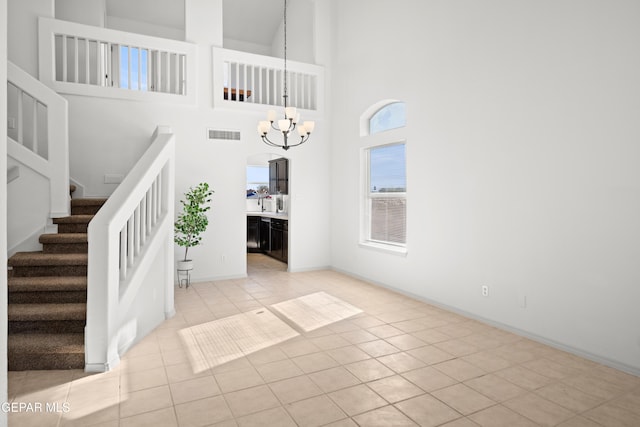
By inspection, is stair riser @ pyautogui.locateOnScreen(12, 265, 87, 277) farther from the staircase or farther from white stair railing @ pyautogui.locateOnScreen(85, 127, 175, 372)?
white stair railing @ pyautogui.locateOnScreen(85, 127, 175, 372)

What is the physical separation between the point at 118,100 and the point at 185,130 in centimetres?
100

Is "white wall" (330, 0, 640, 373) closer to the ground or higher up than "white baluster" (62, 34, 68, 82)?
closer to the ground

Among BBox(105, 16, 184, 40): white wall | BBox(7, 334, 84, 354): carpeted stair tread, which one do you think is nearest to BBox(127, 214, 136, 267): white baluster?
BBox(7, 334, 84, 354): carpeted stair tread

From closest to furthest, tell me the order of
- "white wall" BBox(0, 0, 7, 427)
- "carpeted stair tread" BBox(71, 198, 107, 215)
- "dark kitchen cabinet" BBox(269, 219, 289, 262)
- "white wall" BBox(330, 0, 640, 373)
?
"white wall" BBox(0, 0, 7, 427)
"white wall" BBox(330, 0, 640, 373)
"carpeted stair tread" BBox(71, 198, 107, 215)
"dark kitchen cabinet" BBox(269, 219, 289, 262)

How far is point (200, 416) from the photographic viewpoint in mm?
2389

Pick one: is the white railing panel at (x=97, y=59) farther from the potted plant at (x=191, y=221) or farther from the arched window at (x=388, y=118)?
→ the arched window at (x=388, y=118)

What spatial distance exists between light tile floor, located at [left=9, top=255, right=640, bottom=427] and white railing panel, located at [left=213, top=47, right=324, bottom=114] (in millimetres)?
3942

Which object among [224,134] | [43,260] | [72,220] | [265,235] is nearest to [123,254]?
[43,260]

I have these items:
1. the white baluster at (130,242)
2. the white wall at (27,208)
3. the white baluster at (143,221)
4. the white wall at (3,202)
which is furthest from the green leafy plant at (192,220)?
the white wall at (3,202)

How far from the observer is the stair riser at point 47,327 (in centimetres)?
321

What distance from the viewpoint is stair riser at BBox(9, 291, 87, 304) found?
3.42 metres

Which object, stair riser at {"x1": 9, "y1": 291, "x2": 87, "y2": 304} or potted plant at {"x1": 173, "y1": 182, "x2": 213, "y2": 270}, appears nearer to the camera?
stair riser at {"x1": 9, "y1": 291, "x2": 87, "y2": 304}

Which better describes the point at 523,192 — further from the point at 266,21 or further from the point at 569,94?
the point at 266,21

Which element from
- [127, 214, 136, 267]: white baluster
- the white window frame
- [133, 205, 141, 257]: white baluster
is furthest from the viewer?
the white window frame
